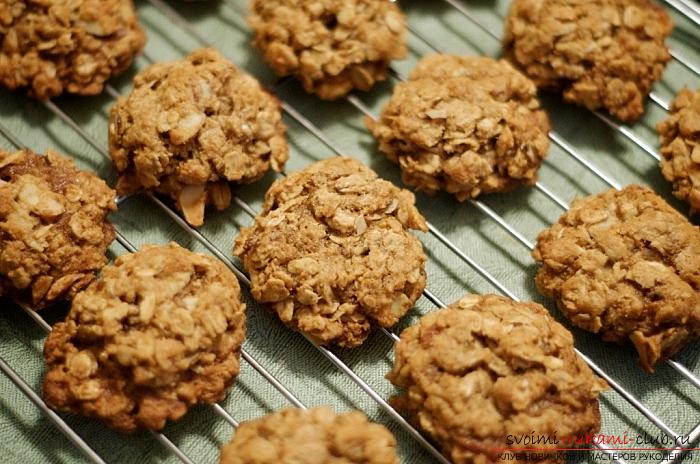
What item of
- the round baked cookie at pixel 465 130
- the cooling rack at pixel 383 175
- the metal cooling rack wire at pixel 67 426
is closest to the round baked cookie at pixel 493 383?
the cooling rack at pixel 383 175

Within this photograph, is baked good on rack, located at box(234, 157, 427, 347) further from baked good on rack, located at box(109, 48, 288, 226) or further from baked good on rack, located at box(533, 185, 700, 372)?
baked good on rack, located at box(533, 185, 700, 372)

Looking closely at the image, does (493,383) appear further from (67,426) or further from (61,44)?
(61,44)

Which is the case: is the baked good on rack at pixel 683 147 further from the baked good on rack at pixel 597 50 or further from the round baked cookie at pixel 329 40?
the round baked cookie at pixel 329 40

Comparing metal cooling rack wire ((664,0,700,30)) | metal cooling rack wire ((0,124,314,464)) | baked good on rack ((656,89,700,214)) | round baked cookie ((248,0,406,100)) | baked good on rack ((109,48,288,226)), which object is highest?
metal cooling rack wire ((664,0,700,30))

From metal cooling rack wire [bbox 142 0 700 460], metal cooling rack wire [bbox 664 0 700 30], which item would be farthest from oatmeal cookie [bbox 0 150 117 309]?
metal cooling rack wire [bbox 664 0 700 30]

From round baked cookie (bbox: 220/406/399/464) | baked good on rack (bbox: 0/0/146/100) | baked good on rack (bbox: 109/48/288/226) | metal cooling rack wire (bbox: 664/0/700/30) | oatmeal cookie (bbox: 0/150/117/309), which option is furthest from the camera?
metal cooling rack wire (bbox: 664/0/700/30)

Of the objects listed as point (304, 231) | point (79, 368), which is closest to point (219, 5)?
point (304, 231)
